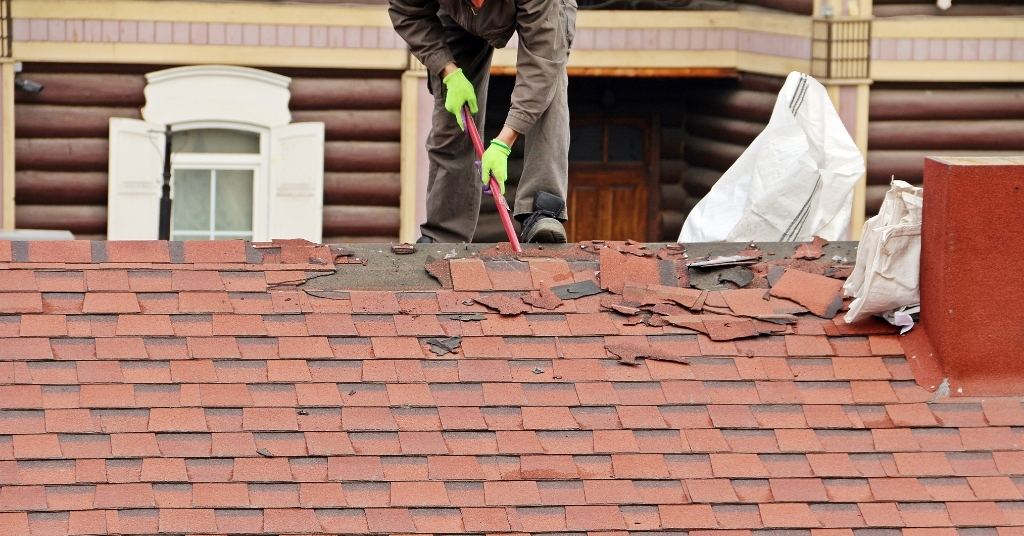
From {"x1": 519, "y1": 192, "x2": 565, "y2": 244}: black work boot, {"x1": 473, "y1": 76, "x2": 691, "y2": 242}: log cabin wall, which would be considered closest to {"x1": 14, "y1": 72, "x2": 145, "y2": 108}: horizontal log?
{"x1": 473, "y1": 76, "x2": 691, "y2": 242}: log cabin wall

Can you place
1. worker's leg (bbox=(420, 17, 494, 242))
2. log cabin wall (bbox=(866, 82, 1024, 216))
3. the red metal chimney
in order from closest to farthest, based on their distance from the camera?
the red metal chimney
worker's leg (bbox=(420, 17, 494, 242))
log cabin wall (bbox=(866, 82, 1024, 216))

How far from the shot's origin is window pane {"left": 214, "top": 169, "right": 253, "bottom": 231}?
13305 millimetres

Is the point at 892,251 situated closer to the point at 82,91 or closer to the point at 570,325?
the point at 570,325

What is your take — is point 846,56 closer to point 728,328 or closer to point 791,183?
point 791,183

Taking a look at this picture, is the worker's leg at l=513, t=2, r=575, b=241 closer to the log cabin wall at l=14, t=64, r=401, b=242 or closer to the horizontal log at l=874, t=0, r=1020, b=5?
the log cabin wall at l=14, t=64, r=401, b=242

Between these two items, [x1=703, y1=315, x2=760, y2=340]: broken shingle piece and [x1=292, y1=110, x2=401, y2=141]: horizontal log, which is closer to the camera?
[x1=703, y1=315, x2=760, y2=340]: broken shingle piece

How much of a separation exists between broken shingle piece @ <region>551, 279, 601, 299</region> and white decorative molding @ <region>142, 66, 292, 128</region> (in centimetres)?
745

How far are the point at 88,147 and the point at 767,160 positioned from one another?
6.62 meters

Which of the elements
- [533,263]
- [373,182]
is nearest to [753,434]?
[533,263]

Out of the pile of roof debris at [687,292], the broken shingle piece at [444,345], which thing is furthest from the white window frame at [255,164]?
the broken shingle piece at [444,345]

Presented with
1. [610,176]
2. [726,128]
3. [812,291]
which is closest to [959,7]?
[726,128]

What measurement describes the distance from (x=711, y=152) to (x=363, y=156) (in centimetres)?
304

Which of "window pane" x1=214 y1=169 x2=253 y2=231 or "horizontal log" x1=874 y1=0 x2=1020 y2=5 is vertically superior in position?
"horizontal log" x1=874 y1=0 x2=1020 y2=5

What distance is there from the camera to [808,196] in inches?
309
